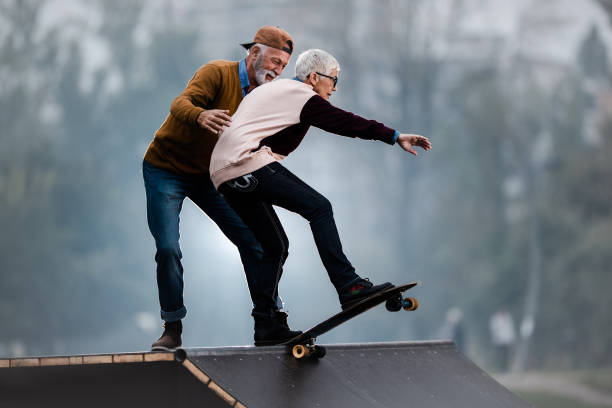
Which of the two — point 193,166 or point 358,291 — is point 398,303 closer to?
point 358,291

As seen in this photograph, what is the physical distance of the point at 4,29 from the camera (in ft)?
149

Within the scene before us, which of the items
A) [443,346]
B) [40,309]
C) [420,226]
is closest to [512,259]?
[420,226]

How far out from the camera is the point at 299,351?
4996mm

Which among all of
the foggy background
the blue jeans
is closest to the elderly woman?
the blue jeans

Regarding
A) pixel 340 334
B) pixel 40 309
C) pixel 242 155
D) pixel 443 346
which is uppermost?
pixel 40 309

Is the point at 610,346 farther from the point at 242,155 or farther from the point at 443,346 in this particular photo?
the point at 242,155

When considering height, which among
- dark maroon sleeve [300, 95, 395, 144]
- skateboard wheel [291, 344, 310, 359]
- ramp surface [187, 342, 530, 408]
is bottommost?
ramp surface [187, 342, 530, 408]

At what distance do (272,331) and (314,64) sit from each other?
5.35ft

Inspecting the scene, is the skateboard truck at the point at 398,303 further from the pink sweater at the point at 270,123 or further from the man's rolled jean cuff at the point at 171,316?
the man's rolled jean cuff at the point at 171,316

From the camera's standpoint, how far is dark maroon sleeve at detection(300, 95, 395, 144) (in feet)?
15.9

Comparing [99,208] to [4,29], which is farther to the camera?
[4,29]

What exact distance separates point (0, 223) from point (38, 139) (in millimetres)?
6232

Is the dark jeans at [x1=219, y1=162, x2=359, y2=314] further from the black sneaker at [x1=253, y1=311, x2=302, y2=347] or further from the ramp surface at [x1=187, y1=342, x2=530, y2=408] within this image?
the ramp surface at [x1=187, y1=342, x2=530, y2=408]

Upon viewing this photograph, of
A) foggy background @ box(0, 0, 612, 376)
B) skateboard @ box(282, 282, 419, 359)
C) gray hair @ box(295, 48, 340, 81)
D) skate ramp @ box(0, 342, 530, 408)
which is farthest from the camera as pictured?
foggy background @ box(0, 0, 612, 376)
